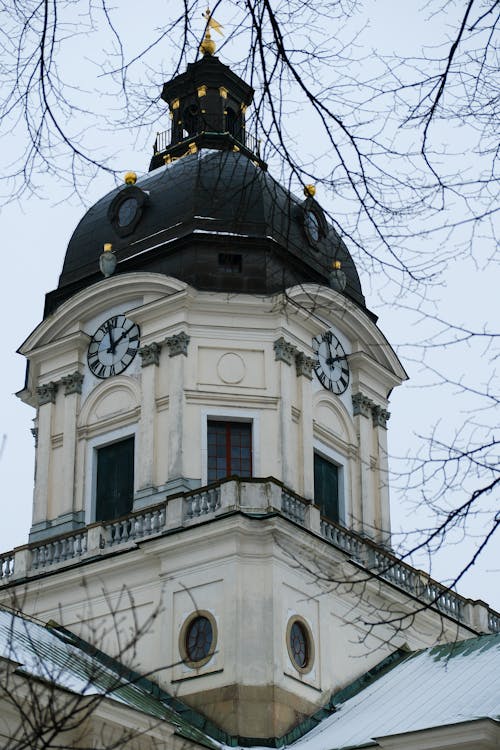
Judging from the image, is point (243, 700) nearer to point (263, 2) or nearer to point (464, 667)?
point (464, 667)

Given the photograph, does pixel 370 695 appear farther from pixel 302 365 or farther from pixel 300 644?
pixel 302 365

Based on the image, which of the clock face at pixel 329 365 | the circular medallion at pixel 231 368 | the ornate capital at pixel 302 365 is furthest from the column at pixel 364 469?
the circular medallion at pixel 231 368

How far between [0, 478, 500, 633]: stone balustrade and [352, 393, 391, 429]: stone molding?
14.1ft

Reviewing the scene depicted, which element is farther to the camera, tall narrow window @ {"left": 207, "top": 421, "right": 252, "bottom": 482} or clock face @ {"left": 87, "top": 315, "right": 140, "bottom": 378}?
clock face @ {"left": 87, "top": 315, "right": 140, "bottom": 378}

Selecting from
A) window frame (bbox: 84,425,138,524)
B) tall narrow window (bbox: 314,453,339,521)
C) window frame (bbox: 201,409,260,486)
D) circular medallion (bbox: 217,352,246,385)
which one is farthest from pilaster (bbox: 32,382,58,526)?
tall narrow window (bbox: 314,453,339,521)

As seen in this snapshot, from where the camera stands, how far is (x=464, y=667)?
104 feet

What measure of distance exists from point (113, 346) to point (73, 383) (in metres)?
1.41

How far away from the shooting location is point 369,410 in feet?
127

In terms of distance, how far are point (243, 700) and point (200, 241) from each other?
464 inches

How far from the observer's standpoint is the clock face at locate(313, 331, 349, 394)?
37281 mm

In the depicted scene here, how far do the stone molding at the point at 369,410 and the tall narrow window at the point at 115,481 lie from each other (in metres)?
6.12

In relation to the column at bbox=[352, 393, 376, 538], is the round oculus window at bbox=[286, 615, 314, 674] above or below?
below

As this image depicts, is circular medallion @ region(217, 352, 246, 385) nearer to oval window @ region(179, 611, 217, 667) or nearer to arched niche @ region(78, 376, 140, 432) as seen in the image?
arched niche @ region(78, 376, 140, 432)

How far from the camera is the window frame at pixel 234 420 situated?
113 feet
